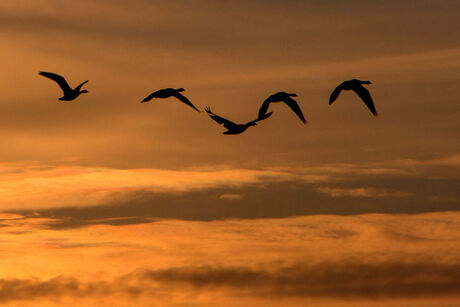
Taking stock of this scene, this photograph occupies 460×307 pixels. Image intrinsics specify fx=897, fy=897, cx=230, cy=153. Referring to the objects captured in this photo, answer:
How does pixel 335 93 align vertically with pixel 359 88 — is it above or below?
below

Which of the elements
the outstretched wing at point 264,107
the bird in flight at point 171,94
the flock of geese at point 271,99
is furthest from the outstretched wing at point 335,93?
the bird in flight at point 171,94

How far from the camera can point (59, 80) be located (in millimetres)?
63438

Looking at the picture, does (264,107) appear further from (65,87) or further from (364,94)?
(65,87)

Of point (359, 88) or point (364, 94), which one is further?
point (364, 94)

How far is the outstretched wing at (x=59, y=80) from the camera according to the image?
63.2 metres

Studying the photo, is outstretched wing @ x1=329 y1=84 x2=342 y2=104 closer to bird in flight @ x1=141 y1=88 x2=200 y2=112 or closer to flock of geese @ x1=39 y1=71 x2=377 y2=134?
flock of geese @ x1=39 y1=71 x2=377 y2=134

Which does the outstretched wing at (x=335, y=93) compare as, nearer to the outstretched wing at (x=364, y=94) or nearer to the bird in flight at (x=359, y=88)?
the bird in flight at (x=359, y=88)

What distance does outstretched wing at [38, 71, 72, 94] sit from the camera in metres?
63.2

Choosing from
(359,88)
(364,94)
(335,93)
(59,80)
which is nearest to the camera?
(335,93)

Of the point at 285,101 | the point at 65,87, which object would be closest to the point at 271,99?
the point at 285,101

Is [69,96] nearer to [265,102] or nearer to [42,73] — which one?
[42,73]

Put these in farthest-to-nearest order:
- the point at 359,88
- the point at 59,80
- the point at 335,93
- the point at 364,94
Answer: the point at 59,80, the point at 364,94, the point at 359,88, the point at 335,93

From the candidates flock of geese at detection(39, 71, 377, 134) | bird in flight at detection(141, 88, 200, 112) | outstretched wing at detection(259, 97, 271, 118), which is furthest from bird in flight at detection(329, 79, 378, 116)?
bird in flight at detection(141, 88, 200, 112)

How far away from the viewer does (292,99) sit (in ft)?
199
